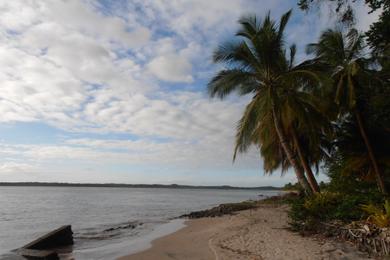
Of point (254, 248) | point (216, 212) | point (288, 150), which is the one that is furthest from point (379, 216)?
point (216, 212)

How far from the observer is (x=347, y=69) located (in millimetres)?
16438

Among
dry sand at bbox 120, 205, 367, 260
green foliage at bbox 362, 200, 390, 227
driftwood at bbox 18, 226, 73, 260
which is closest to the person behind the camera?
green foliage at bbox 362, 200, 390, 227

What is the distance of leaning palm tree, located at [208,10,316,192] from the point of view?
48.7 ft

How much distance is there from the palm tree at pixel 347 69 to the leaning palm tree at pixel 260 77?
191 cm

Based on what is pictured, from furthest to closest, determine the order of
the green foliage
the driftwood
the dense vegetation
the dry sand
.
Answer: the dense vegetation < the driftwood < the dry sand < the green foliage

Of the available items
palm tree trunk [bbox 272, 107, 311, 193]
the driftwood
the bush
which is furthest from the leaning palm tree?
the driftwood

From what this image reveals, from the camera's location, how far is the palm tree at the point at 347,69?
52.0 feet

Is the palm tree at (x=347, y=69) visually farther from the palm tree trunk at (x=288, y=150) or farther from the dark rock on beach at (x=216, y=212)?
the dark rock on beach at (x=216, y=212)

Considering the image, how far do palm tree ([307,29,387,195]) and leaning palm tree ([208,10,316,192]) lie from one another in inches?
75.1

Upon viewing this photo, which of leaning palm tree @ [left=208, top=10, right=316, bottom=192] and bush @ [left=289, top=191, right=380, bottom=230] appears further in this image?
leaning palm tree @ [left=208, top=10, right=316, bottom=192]

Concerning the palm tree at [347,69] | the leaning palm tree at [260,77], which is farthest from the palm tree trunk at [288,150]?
the palm tree at [347,69]

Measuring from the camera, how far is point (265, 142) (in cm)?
1842

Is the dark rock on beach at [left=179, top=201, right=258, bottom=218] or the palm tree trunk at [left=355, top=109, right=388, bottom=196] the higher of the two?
the palm tree trunk at [left=355, top=109, right=388, bottom=196]

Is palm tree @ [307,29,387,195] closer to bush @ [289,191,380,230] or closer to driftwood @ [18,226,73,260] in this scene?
bush @ [289,191,380,230]
